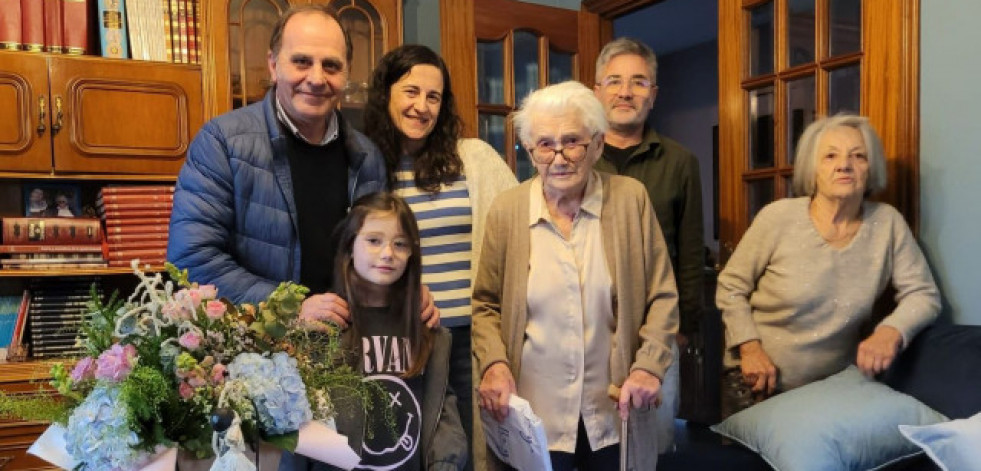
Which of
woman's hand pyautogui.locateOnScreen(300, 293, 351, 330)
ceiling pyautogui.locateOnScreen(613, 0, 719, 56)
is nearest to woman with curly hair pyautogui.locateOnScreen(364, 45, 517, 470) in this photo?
woman's hand pyautogui.locateOnScreen(300, 293, 351, 330)

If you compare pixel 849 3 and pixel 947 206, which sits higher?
pixel 849 3

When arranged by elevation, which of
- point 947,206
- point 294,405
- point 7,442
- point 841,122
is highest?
point 841,122

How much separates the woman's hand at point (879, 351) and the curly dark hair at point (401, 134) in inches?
45.1

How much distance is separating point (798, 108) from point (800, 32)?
0.26 meters

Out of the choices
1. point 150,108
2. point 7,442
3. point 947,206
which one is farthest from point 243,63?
point 947,206

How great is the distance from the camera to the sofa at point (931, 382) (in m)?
1.90

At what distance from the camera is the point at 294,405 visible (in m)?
1.13

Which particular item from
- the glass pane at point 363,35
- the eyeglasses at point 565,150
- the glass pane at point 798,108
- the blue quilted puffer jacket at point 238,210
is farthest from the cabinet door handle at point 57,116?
the glass pane at point 798,108

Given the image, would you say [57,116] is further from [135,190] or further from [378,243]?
[378,243]

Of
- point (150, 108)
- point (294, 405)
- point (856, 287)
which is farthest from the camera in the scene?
point (150, 108)

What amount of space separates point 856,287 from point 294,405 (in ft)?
5.22

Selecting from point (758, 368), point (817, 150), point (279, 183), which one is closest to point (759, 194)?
point (817, 150)

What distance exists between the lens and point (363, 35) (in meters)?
2.96

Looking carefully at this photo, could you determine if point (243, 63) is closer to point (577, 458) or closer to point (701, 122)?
point (577, 458)
